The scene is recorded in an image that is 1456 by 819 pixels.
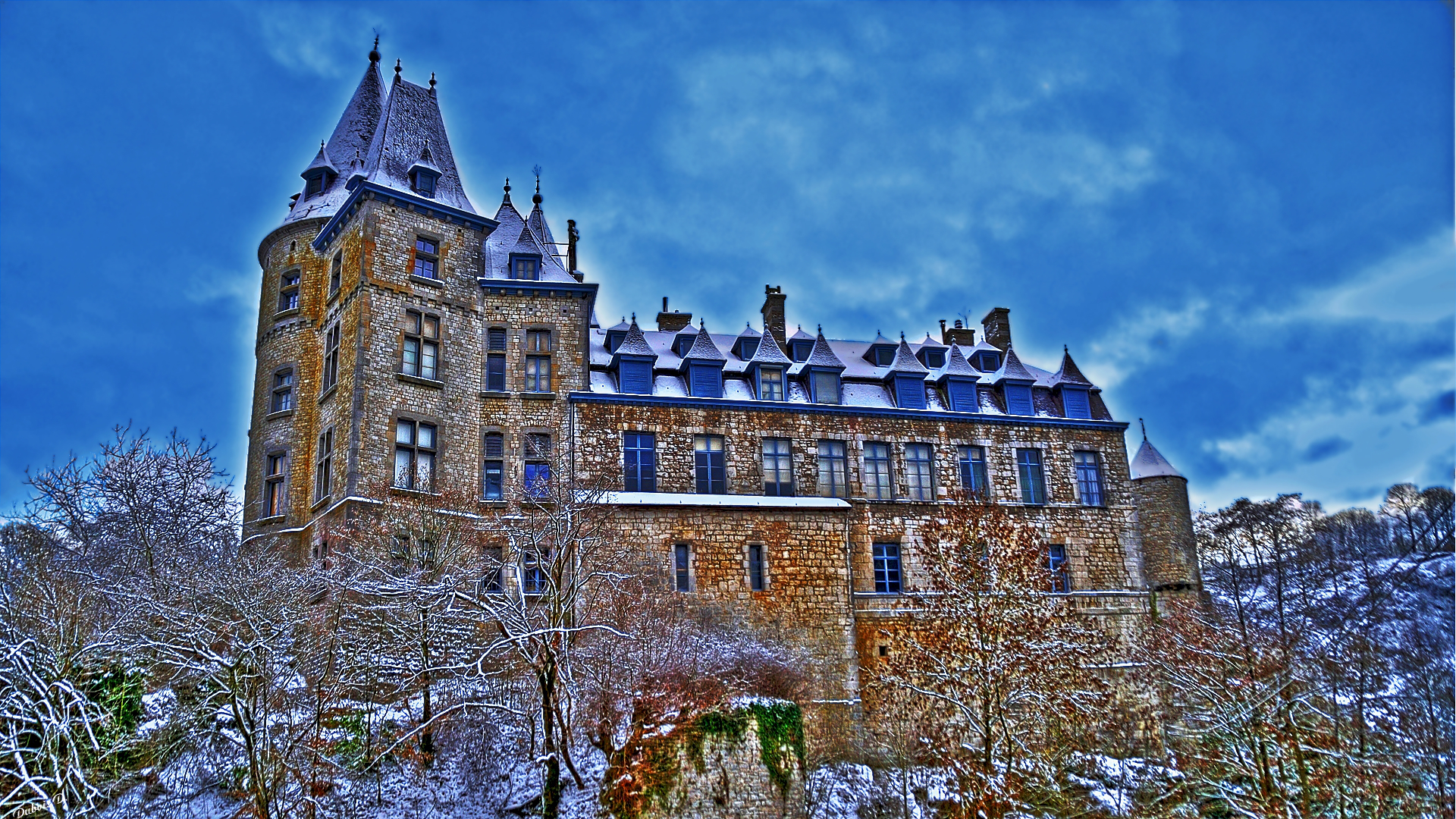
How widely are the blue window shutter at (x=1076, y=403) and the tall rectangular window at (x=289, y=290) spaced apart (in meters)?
22.0

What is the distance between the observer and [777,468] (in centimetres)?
2850

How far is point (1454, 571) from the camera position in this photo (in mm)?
23578

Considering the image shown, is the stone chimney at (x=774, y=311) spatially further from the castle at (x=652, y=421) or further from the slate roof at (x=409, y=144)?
the slate roof at (x=409, y=144)

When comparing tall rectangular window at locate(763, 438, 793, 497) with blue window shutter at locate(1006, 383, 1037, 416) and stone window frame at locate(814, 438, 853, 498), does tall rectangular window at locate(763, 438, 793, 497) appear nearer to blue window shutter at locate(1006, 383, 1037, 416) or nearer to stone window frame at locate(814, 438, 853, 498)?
stone window frame at locate(814, 438, 853, 498)

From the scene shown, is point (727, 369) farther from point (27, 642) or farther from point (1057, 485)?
point (27, 642)

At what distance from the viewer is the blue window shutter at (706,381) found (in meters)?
28.6

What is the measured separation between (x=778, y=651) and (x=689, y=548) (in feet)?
11.4

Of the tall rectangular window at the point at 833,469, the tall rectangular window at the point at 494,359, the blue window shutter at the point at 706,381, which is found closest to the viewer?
the tall rectangular window at the point at 494,359

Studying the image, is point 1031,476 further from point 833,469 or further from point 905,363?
point 833,469

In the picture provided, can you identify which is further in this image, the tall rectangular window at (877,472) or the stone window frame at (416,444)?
the tall rectangular window at (877,472)

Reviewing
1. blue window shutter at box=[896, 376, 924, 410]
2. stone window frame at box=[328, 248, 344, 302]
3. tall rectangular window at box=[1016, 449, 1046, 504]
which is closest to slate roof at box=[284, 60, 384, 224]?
stone window frame at box=[328, 248, 344, 302]

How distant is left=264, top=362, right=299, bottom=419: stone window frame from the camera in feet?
88.8

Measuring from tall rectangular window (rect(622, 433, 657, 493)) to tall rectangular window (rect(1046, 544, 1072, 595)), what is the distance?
1101cm

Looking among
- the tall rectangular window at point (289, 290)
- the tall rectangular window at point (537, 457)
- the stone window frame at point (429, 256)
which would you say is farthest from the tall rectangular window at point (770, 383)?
the tall rectangular window at point (289, 290)
